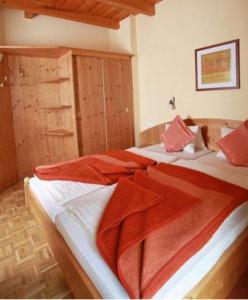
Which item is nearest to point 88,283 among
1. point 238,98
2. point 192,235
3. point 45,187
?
point 192,235

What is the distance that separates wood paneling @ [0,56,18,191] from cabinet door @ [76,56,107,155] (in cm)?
109

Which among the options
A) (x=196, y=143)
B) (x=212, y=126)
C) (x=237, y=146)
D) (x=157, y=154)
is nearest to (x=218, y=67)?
(x=212, y=126)

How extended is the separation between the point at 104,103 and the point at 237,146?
7.64ft

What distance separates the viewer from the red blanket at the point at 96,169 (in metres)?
2.31

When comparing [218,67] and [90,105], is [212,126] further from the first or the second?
[90,105]

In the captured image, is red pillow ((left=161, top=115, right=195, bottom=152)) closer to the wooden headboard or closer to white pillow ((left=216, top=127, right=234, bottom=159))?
the wooden headboard

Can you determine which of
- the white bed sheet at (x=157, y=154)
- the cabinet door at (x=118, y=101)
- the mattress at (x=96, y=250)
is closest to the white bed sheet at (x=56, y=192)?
the mattress at (x=96, y=250)

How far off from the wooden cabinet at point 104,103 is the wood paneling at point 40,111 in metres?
0.18

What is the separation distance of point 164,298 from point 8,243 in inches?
69.9

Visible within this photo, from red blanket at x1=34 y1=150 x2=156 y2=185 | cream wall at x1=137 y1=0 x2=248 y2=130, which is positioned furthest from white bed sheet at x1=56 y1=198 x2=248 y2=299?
cream wall at x1=137 y1=0 x2=248 y2=130

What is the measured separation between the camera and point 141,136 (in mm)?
4391

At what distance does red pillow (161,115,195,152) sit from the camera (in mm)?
3152

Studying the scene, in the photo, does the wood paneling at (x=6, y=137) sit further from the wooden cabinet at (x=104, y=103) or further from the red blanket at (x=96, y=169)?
the red blanket at (x=96, y=169)

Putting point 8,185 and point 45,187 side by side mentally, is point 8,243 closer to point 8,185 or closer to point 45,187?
point 45,187
